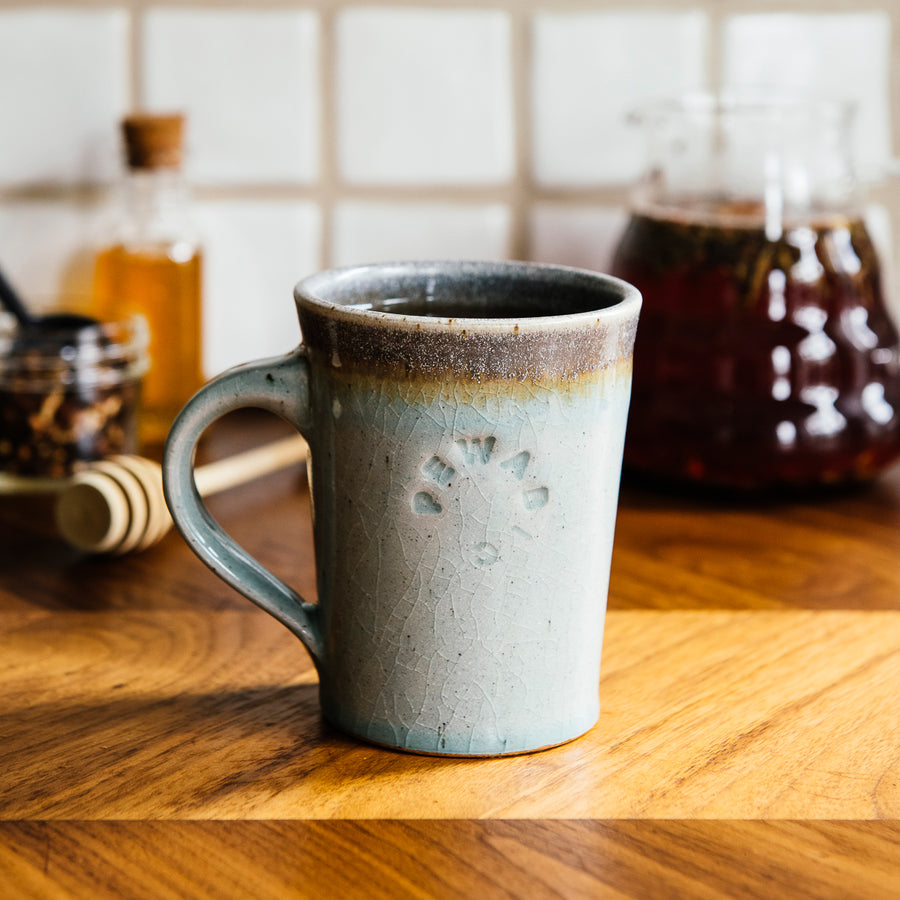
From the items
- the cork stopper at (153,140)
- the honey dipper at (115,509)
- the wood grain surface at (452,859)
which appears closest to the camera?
the wood grain surface at (452,859)

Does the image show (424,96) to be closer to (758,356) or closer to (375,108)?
(375,108)

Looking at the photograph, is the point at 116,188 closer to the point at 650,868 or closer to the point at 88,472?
the point at 88,472

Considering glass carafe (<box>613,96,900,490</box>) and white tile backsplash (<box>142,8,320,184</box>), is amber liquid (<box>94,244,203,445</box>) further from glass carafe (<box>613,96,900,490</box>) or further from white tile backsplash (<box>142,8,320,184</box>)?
glass carafe (<box>613,96,900,490</box>)

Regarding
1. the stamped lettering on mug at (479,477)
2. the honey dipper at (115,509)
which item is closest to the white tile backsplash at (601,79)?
the honey dipper at (115,509)

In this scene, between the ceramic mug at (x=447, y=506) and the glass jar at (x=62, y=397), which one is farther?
the glass jar at (x=62, y=397)

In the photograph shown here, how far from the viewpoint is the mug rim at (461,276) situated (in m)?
0.35

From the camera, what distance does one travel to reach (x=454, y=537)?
367 millimetres

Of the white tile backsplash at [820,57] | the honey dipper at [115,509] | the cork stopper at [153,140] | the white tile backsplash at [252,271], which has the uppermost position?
the white tile backsplash at [820,57]

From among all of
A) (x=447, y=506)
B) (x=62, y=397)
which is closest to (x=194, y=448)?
(x=447, y=506)

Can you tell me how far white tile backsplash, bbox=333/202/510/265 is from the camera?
2.58ft

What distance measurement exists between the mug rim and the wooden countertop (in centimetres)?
14

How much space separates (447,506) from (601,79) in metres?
0.49

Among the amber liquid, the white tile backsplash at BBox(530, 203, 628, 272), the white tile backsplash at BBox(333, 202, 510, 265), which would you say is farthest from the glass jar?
the white tile backsplash at BBox(530, 203, 628, 272)

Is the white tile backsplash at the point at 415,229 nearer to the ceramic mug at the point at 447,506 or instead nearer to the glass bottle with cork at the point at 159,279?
the glass bottle with cork at the point at 159,279
